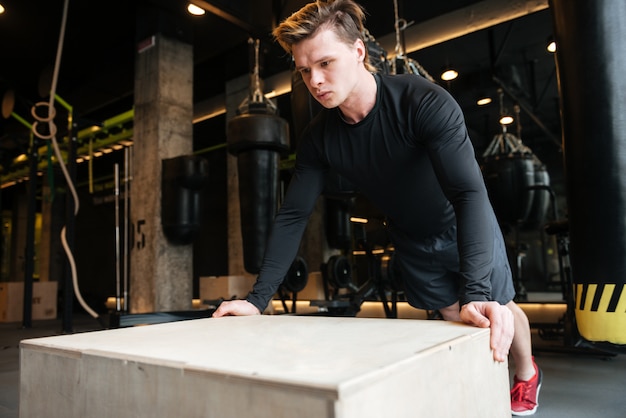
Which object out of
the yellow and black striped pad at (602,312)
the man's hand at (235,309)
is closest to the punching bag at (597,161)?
the yellow and black striped pad at (602,312)

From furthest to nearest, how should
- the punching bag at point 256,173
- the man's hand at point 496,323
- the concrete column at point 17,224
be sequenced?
1. the concrete column at point 17,224
2. the punching bag at point 256,173
3. the man's hand at point 496,323

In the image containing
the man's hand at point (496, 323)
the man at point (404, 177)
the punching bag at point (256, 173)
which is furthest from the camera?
the punching bag at point (256, 173)

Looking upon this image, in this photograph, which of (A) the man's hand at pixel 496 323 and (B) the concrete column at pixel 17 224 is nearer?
(A) the man's hand at pixel 496 323

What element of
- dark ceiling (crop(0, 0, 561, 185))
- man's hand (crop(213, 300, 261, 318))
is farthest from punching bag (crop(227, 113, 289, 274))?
man's hand (crop(213, 300, 261, 318))


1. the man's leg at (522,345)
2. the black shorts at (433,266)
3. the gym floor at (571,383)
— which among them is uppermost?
the black shorts at (433,266)

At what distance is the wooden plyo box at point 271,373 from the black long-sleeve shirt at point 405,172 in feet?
0.79

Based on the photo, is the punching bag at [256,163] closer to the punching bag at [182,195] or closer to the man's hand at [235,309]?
the punching bag at [182,195]

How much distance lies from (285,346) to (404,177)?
0.75 meters

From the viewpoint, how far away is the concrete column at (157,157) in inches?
186

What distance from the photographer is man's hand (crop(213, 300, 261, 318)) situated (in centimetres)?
131

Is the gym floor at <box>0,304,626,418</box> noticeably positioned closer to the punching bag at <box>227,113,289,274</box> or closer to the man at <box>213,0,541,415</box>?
the man at <box>213,0,541,415</box>

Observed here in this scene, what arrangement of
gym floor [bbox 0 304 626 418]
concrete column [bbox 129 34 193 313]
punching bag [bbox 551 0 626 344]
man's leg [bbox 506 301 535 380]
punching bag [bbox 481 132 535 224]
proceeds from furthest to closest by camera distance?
punching bag [bbox 481 132 535 224] < concrete column [bbox 129 34 193 313] < gym floor [bbox 0 304 626 418] < man's leg [bbox 506 301 535 380] < punching bag [bbox 551 0 626 344]

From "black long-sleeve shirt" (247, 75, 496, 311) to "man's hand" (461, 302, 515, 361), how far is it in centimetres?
6

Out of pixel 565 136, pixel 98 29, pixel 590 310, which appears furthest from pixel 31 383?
pixel 98 29
